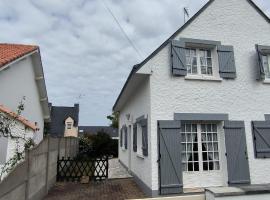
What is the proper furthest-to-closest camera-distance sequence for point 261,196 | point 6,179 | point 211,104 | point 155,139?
point 211,104, point 155,139, point 261,196, point 6,179

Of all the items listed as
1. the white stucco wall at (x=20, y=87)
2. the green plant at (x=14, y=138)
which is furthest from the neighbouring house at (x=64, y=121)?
the green plant at (x=14, y=138)

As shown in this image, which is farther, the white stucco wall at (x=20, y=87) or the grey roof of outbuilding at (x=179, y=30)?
the white stucco wall at (x=20, y=87)

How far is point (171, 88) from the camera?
850cm

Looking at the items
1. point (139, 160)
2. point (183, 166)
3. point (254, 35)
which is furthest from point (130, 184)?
point (254, 35)

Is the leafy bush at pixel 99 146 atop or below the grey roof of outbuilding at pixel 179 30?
below

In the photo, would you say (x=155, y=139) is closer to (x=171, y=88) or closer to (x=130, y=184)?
(x=171, y=88)

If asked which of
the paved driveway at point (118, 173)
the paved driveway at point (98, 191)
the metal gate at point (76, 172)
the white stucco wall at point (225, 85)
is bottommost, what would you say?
the paved driveway at point (98, 191)

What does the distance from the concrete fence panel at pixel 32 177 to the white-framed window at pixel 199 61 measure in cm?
603

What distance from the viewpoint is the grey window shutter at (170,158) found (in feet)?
25.7

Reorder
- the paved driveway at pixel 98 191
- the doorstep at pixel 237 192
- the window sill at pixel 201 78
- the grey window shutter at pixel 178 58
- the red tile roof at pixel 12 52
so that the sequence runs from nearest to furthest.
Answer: the doorstep at pixel 237 192, the paved driveway at pixel 98 191, the grey window shutter at pixel 178 58, the window sill at pixel 201 78, the red tile roof at pixel 12 52

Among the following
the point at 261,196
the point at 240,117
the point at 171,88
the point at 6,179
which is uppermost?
the point at 171,88

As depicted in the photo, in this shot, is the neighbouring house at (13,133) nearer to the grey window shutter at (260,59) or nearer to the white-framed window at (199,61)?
the white-framed window at (199,61)

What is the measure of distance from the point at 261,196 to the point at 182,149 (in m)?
3.39

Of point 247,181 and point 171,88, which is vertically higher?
point 171,88
